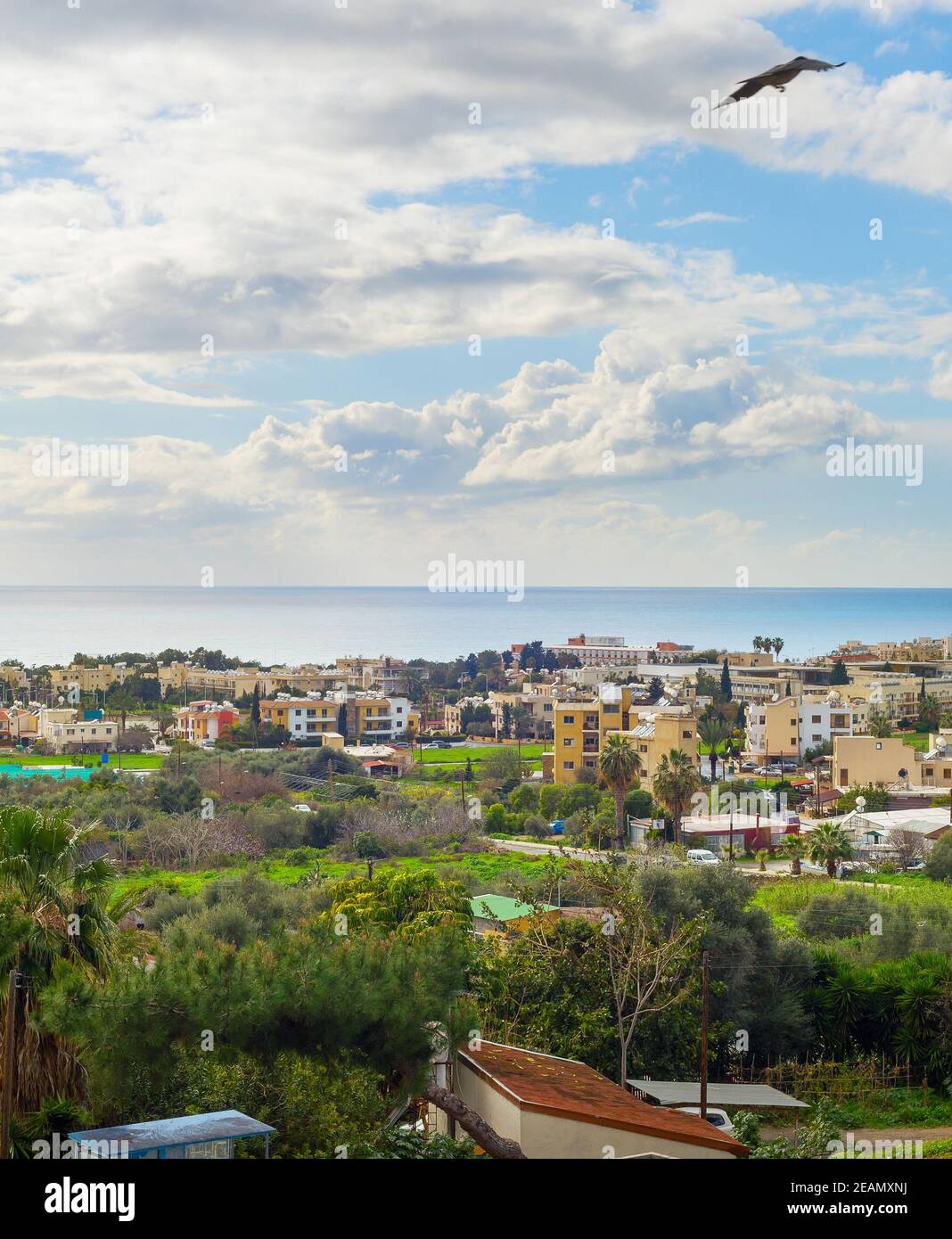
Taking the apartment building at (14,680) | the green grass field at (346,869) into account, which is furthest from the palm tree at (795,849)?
the apartment building at (14,680)

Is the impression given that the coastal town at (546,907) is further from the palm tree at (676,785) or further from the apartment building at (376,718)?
the apartment building at (376,718)

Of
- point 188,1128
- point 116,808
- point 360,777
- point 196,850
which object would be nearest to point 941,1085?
point 188,1128

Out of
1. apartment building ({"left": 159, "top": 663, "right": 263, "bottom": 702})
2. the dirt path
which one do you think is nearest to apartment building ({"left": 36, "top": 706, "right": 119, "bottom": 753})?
apartment building ({"left": 159, "top": 663, "right": 263, "bottom": 702})

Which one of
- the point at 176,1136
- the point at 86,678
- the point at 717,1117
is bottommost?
the point at 717,1117

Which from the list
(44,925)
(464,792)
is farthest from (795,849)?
(44,925)

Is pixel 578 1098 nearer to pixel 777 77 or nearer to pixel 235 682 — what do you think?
pixel 777 77

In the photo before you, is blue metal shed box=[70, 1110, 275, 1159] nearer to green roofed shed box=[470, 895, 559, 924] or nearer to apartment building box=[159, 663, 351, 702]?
green roofed shed box=[470, 895, 559, 924]
